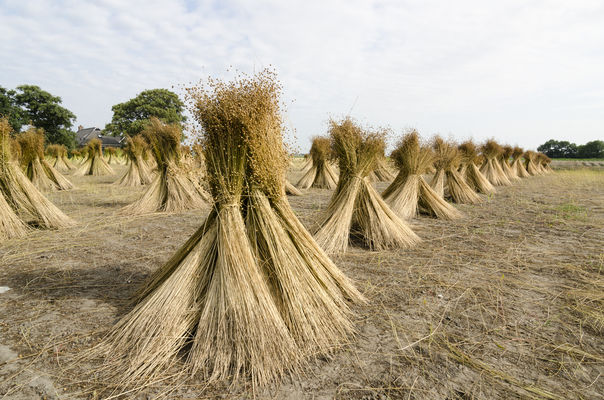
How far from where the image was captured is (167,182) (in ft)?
26.2

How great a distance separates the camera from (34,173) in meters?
10.9

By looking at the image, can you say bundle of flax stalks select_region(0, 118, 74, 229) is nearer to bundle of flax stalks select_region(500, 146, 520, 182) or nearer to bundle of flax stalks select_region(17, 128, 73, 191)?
bundle of flax stalks select_region(17, 128, 73, 191)

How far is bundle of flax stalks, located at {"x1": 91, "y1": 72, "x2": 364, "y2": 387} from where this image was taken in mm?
2100

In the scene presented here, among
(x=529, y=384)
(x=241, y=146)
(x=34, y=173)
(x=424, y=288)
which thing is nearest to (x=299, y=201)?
(x=424, y=288)

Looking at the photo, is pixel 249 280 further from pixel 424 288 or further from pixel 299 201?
pixel 299 201

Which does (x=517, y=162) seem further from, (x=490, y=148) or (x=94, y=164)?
(x=94, y=164)

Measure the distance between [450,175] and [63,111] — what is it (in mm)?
39051

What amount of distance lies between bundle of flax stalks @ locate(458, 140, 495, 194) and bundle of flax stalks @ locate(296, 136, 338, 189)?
4685mm

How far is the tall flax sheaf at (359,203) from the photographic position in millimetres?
4859

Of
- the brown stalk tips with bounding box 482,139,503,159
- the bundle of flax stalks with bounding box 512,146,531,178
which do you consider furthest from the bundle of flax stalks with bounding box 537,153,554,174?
the brown stalk tips with bounding box 482,139,503,159

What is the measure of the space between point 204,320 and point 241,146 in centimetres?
130

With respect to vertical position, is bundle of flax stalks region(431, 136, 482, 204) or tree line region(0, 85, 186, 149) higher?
tree line region(0, 85, 186, 149)

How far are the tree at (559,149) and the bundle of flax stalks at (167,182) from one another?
60.3 meters

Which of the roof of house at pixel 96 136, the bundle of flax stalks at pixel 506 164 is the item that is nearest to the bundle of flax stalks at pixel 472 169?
the bundle of flax stalks at pixel 506 164
